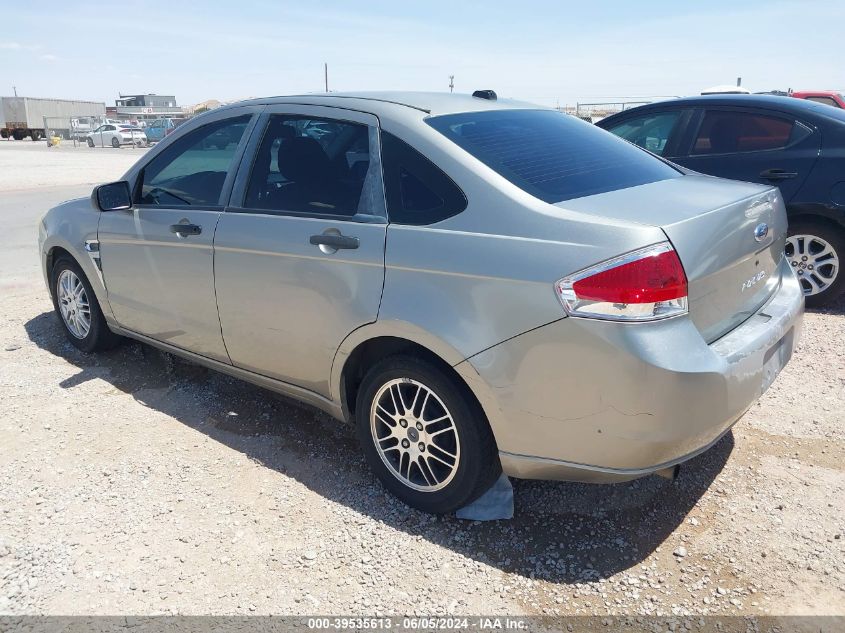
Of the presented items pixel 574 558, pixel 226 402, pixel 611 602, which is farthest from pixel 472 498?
pixel 226 402

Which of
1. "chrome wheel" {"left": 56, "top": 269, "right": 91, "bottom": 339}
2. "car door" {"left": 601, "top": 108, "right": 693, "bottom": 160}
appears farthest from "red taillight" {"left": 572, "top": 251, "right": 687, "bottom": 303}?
"car door" {"left": 601, "top": 108, "right": 693, "bottom": 160}

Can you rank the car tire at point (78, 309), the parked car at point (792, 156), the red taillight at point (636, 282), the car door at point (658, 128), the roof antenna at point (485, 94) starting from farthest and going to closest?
the car door at point (658, 128) → the parked car at point (792, 156) → the car tire at point (78, 309) → the roof antenna at point (485, 94) → the red taillight at point (636, 282)

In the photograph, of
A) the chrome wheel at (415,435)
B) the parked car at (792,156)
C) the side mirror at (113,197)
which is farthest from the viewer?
the parked car at (792,156)

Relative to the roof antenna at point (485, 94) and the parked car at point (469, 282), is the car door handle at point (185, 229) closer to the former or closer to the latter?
the parked car at point (469, 282)

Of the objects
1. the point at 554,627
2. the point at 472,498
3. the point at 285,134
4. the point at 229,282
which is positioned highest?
the point at 285,134

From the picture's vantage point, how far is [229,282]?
139 inches

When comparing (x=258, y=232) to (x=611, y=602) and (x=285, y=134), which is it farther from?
(x=611, y=602)

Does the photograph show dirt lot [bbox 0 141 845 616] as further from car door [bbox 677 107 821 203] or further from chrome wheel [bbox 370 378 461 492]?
car door [bbox 677 107 821 203]

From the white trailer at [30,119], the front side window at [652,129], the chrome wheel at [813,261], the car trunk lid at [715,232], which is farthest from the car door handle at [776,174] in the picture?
the white trailer at [30,119]

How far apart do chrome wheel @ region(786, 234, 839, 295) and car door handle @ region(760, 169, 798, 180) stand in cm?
50

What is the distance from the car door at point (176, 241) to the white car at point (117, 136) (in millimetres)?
42431

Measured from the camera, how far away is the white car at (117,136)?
1655 inches

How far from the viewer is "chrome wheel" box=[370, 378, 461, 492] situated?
9.48 feet

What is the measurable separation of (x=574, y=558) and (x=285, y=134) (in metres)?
2.47
